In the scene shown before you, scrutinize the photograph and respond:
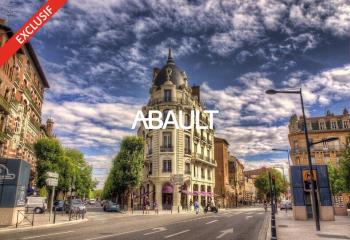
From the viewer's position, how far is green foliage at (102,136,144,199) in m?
40.0

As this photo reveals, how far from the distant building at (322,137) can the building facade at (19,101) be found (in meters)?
49.9

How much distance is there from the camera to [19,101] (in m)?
33.1

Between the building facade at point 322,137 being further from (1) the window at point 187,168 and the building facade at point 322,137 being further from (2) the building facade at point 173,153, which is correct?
(1) the window at point 187,168

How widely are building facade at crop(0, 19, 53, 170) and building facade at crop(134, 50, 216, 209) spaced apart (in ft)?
56.4

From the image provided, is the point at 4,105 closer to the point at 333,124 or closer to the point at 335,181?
the point at 335,181

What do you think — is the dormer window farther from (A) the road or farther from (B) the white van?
(B) the white van

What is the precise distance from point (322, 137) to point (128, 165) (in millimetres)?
43216

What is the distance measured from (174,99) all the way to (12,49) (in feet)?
139

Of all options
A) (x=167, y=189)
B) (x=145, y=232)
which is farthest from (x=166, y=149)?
(x=145, y=232)

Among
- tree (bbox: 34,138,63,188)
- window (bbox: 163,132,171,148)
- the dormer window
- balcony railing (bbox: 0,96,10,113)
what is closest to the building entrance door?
balcony railing (bbox: 0,96,10,113)

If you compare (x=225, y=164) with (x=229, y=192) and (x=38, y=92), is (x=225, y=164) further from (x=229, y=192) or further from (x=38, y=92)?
(x=38, y=92)

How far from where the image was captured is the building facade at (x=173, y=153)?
150 feet

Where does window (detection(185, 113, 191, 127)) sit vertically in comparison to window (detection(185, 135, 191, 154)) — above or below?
above

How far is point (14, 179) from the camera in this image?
A: 17.9 m
